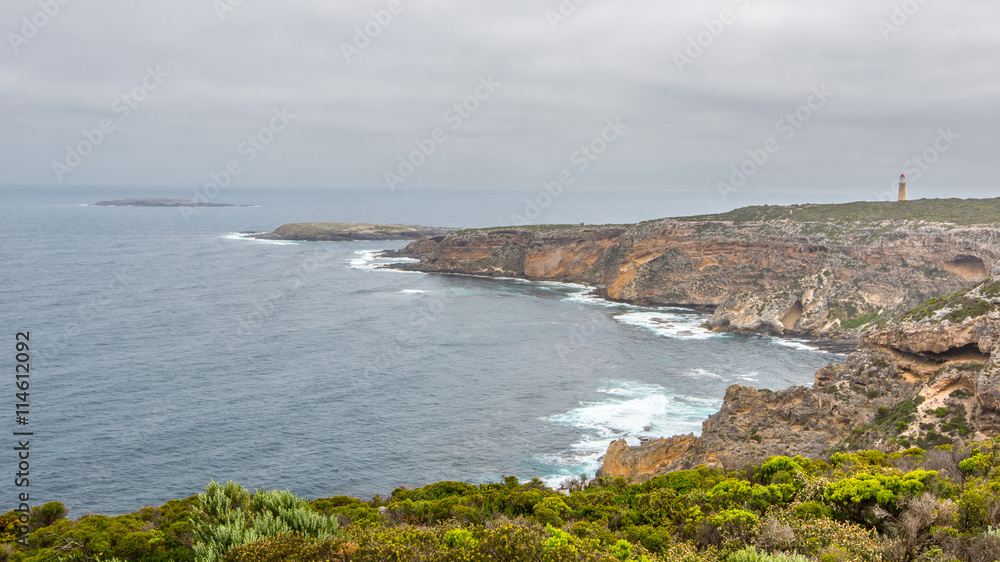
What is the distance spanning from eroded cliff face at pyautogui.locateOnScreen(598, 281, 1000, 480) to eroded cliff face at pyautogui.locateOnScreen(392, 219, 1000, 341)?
4422 cm

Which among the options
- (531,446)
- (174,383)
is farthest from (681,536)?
(174,383)

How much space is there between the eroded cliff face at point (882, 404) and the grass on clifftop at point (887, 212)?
68595mm

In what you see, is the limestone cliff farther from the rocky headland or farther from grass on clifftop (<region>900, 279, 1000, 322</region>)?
grass on clifftop (<region>900, 279, 1000, 322</region>)

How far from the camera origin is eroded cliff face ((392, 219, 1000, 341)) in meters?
89.7

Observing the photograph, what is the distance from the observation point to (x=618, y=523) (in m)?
26.6

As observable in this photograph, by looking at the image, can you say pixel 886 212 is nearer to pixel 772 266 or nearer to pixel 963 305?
pixel 772 266

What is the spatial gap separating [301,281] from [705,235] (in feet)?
254

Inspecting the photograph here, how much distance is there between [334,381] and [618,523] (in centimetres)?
4399

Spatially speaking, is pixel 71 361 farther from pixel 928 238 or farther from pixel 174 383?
pixel 928 238

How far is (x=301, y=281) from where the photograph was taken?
12500 centimetres

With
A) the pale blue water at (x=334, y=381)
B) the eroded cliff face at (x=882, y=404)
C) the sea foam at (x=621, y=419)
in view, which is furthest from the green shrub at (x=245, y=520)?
the eroded cliff face at (x=882, y=404)

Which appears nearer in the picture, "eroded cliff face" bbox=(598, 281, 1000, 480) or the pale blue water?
"eroded cliff face" bbox=(598, 281, 1000, 480)

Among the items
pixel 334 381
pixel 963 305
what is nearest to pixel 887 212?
pixel 963 305

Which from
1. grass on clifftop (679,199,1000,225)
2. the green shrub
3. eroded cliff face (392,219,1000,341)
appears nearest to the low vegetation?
the green shrub
